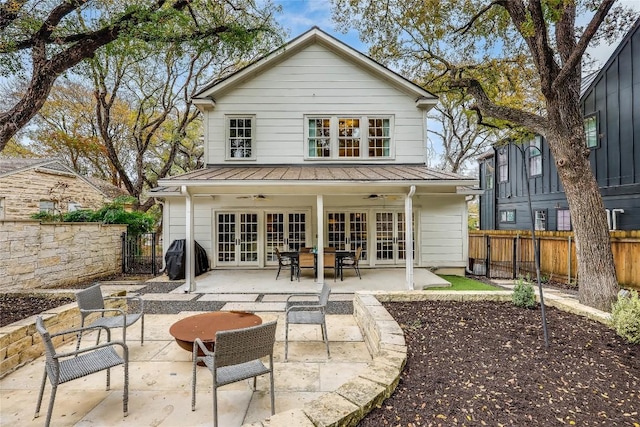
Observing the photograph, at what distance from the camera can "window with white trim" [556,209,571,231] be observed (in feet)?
41.7

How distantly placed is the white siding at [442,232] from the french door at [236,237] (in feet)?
18.4

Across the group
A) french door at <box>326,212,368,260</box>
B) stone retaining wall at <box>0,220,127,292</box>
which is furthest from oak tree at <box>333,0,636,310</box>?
stone retaining wall at <box>0,220,127,292</box>

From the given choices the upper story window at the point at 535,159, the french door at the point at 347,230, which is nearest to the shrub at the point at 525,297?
the french door at the point at 347,230

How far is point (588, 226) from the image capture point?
5.04 m

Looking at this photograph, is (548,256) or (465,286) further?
(548,256)

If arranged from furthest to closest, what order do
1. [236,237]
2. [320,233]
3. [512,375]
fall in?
[236,237], [320,233], [512,375]

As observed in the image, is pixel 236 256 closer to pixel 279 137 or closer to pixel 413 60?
pixel 279 137

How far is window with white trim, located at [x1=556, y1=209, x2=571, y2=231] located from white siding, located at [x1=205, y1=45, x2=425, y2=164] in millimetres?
7357

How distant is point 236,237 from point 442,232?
689 centimetres

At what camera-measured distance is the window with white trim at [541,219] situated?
13733mm

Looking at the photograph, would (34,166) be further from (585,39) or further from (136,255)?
(585,39)

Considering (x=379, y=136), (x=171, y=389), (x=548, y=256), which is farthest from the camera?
(x=379, y=136)

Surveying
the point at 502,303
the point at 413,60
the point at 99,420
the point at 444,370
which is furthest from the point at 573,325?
the point at 413,60

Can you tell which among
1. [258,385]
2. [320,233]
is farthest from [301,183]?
[258,385]
